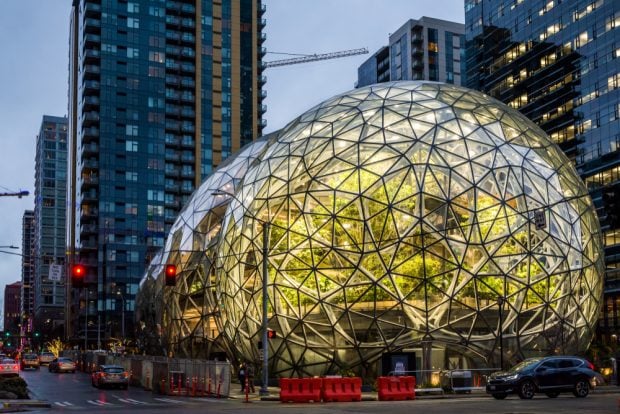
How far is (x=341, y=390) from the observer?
3400 centimetres

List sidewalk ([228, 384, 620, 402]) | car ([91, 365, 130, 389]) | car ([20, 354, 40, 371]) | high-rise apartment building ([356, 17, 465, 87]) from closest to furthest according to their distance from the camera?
1. sidewalk ([228, 384, 620, 402])
2. car ([91, 365, 130, 389])
3. car ([20, 354, 40, 371])
4. high-rise apartment building ([356, 17, 465, 87])

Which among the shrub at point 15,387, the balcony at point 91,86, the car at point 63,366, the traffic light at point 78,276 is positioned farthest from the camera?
the balcony at point 91,86

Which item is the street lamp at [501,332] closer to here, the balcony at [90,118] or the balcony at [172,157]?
the balcony at [172,157]

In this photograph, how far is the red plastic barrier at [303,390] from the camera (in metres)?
33.6

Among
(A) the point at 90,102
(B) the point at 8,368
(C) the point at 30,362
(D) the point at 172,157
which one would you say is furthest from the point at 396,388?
(A) the point at 90,102

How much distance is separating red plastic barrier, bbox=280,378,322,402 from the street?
39.5 inches

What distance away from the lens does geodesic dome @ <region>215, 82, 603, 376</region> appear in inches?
1641

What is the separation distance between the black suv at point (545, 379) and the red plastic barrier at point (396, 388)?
12.4 ft

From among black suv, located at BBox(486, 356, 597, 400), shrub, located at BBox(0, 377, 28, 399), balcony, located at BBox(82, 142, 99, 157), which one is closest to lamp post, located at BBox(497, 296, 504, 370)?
black suv, located at BBox(486, 356, 597, 400)

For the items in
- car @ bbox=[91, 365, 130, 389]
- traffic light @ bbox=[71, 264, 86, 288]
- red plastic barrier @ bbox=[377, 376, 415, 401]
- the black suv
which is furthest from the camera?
car @ bbox=[91, 365, 130, 389]

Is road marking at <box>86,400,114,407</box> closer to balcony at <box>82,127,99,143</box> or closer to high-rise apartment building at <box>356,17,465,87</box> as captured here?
balcony at <box>82,127,99,143</box>

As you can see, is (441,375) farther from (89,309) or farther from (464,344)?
(89,309)

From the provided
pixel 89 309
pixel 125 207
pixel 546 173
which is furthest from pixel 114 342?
pixel 546 173

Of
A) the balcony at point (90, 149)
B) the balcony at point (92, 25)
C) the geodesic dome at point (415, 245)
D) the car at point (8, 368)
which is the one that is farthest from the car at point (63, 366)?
the balcony at point (92, 25)
